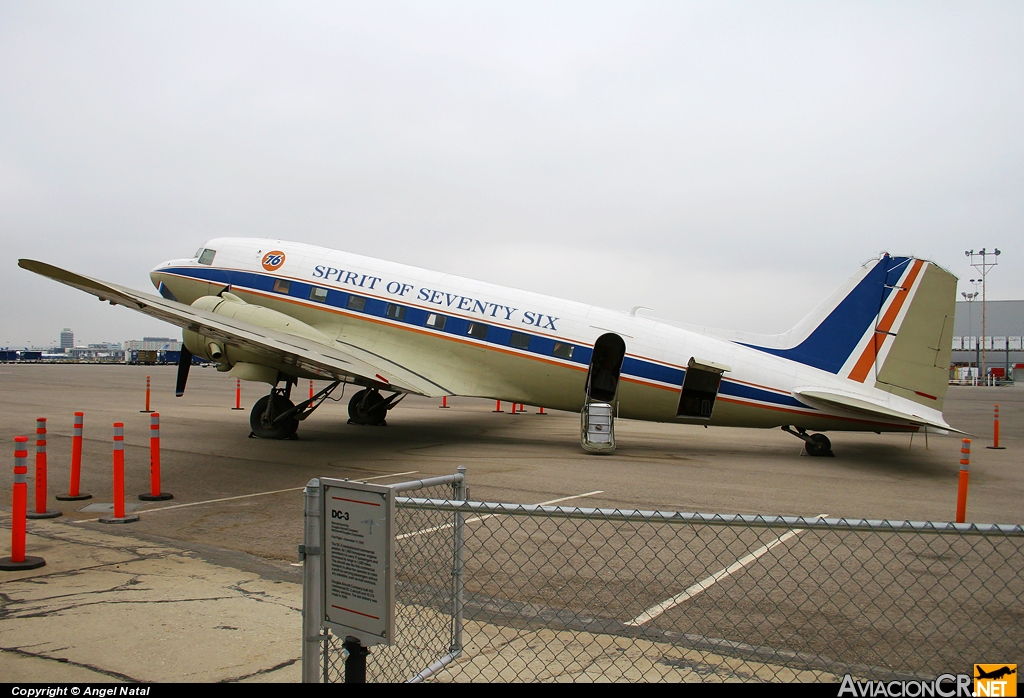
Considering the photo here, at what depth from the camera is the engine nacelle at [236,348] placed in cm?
1375

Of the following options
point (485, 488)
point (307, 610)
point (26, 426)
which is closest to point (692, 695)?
point (307, 610)

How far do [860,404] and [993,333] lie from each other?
109m

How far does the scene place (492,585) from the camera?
6258 millimetres

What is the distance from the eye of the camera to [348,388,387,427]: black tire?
1883 cm

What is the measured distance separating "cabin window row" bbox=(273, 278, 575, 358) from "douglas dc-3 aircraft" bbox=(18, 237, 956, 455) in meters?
0.02

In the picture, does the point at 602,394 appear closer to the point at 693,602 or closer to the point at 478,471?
the point at 478,471

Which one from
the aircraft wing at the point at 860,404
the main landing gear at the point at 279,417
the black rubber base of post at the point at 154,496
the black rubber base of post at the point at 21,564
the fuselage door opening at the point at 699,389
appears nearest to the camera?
the black rubber base of post at the point at 21,564

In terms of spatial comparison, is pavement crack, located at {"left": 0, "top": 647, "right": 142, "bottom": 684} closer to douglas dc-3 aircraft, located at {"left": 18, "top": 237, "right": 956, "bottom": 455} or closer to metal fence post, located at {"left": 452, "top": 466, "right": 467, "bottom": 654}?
metal fence post, located at {"left": 452, "top": 466, "right": 467, "bottom": 654}

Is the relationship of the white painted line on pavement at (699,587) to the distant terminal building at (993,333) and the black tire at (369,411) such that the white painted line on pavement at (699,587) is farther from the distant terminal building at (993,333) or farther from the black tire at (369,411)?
the distant terminal building at (993,333)

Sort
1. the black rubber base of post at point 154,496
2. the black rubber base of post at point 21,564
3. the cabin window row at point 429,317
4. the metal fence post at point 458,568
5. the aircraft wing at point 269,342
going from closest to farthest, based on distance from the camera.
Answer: the metal fence post at point 458,568 → the black rubber base of post at point 21,564 → the black rubber base of post at point 154,496 → the aircraft wing at point 269,342 → the cabin window row at point 429,317

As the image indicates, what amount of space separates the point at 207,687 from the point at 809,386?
13.3 m

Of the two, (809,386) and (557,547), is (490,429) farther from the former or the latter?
(557,547)

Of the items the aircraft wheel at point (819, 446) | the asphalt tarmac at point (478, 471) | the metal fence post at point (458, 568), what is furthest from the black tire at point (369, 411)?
the metal fence post at point (458, 568)

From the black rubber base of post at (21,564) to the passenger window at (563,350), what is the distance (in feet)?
33.9
